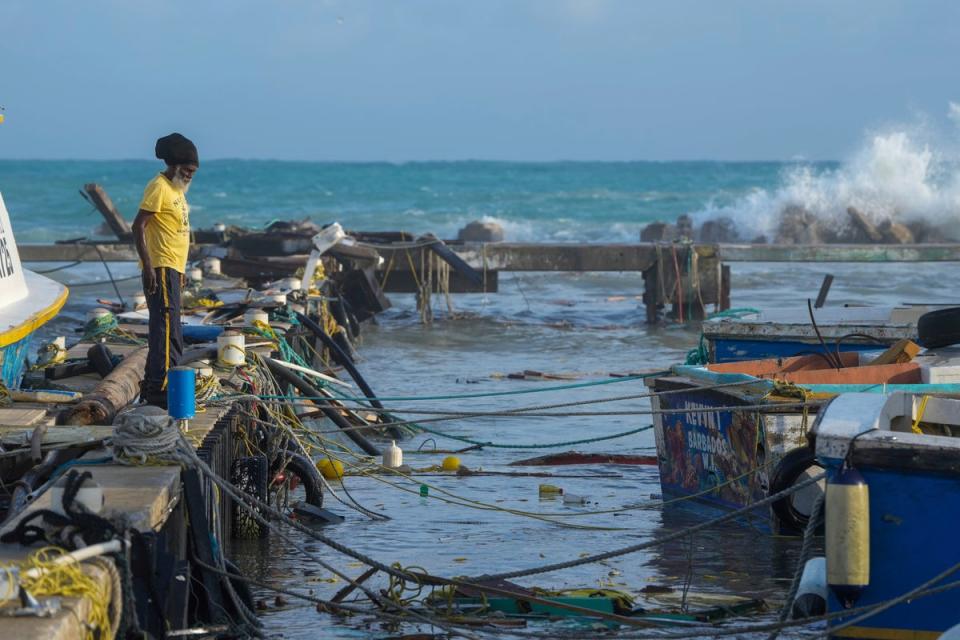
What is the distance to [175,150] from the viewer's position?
807 cm

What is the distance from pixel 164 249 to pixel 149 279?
0.22 meters

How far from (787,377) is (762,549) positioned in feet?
3.96

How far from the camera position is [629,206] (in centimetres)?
7106

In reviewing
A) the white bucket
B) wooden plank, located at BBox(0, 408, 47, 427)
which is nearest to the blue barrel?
wooden plank, located at BBox(0, 408, 47, 427)

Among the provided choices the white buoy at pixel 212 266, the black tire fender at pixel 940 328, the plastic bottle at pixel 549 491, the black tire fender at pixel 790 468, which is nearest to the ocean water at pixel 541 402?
the plastic bottle at pixel 549 491

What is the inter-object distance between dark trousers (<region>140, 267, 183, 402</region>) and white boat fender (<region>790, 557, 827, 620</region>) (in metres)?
3.98

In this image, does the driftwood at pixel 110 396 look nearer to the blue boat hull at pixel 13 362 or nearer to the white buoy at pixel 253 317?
the blue boat hull at pixel 13 362

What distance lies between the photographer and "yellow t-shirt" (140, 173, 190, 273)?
811 centimetres

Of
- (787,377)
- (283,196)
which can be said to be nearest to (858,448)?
(787,377)

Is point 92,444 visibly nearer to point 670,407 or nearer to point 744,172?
point 670,407

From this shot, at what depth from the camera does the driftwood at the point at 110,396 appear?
752 cm

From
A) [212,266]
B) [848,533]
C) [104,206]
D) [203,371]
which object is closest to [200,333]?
[203,371]

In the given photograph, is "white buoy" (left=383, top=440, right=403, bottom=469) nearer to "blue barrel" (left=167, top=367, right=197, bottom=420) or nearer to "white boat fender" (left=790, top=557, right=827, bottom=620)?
"blue barrel" (left=167, top=367, right=197, bottom=420)

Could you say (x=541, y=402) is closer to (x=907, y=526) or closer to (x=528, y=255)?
(x=907, y=526)
